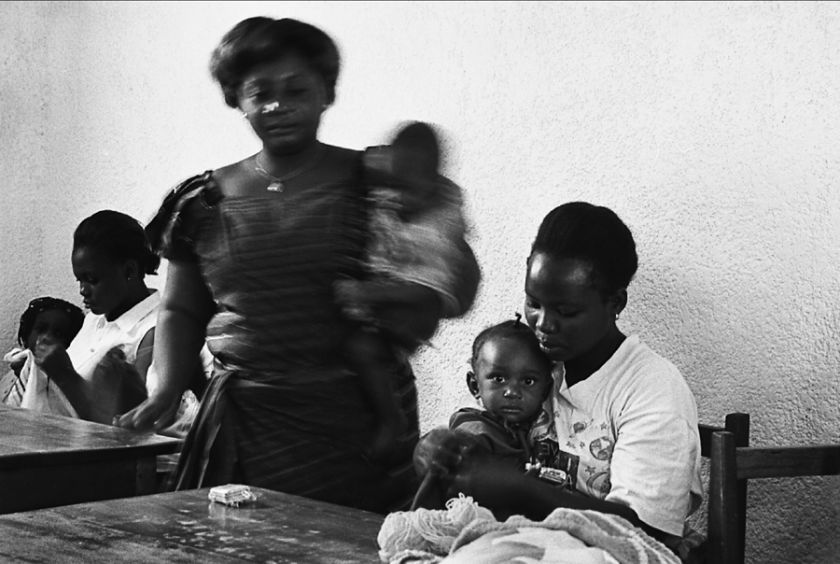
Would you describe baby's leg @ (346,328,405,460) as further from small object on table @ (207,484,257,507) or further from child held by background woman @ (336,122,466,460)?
small object on table @ (207,484,257,507)

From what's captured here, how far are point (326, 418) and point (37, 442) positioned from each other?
0.68 metres

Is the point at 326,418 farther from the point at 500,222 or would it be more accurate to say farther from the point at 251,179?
the point at 500,222

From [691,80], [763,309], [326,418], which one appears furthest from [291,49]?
[763,309]

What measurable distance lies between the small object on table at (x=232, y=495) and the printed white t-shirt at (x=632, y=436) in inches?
21.2

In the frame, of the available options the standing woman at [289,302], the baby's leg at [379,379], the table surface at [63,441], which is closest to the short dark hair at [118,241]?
the table surface at [63,441]

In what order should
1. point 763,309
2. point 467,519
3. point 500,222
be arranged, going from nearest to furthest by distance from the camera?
point 467,519 < point 763,309 < point 500,222

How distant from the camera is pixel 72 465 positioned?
94.3 inches

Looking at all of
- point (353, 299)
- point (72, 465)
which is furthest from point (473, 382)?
point (72, 465)

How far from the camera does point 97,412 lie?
3428mm

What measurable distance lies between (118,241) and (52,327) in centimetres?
66

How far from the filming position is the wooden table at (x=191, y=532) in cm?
154

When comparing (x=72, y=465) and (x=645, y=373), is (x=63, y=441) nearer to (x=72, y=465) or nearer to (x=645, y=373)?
(x=72, y=465)

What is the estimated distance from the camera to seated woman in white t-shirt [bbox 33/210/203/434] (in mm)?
3412

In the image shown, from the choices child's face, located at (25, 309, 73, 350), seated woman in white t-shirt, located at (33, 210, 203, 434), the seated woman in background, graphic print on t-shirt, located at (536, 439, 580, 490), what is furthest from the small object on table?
child's face, located at (25, 309, 73, 350)
